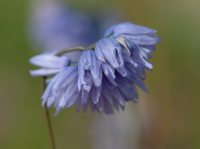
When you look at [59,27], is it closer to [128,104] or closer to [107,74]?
[128,104]

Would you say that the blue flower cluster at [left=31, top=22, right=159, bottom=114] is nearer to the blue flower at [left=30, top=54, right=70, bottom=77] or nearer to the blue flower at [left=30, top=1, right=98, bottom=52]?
the blue flower at [left=30, top=54, right=70, bottom=77]

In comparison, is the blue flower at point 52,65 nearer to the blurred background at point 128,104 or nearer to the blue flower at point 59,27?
the blurred background at point 128,104

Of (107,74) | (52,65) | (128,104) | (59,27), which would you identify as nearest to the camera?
(107,74)

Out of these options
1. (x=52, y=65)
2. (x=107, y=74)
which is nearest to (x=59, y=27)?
(x=52, y=65)

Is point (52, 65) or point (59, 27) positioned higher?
point (59, 27)

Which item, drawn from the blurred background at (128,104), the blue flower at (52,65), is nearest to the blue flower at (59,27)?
the blurred background at (128,104)

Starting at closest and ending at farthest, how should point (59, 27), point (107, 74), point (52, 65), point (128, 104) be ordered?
1. point (107, 74)
2. point (52, 65)
3. point (128, 104)
4. point (59, 27)

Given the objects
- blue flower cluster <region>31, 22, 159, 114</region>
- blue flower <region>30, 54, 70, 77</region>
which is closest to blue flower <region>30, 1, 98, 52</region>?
blue flower <region>30, 54, 70, 77</region>

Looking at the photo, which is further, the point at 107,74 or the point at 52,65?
the point at 52,65
